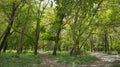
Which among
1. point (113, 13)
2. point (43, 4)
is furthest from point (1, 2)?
point (113, 13)

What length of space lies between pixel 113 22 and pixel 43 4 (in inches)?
363

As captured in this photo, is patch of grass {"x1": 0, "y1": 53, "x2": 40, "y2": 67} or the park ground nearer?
patch of grass {"x1": 0, "y1": 53, "x2": 40, "y2": 67}

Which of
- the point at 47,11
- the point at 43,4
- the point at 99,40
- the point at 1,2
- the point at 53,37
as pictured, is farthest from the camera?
the point at 99,40

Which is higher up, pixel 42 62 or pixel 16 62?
pixel 16 62

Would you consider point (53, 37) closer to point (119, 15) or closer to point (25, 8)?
point (25, 8)

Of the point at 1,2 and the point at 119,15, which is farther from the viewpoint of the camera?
the point at 119,15

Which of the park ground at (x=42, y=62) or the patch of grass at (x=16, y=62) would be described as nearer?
the patch of grass at (x=16, y=62)

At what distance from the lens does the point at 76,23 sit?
25.2m

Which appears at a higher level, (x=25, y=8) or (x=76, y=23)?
(x=25, y=8)

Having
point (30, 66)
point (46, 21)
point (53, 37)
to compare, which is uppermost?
point (46, 21)

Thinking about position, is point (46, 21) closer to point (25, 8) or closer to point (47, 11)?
point (47, 11)

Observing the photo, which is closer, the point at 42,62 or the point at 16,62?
the point at 16,62

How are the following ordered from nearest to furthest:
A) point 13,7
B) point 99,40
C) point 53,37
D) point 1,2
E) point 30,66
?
point 30,66
point 1,2
point 13,7
point 53,37
point 99,40

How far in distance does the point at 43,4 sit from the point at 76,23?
17.9 feet
